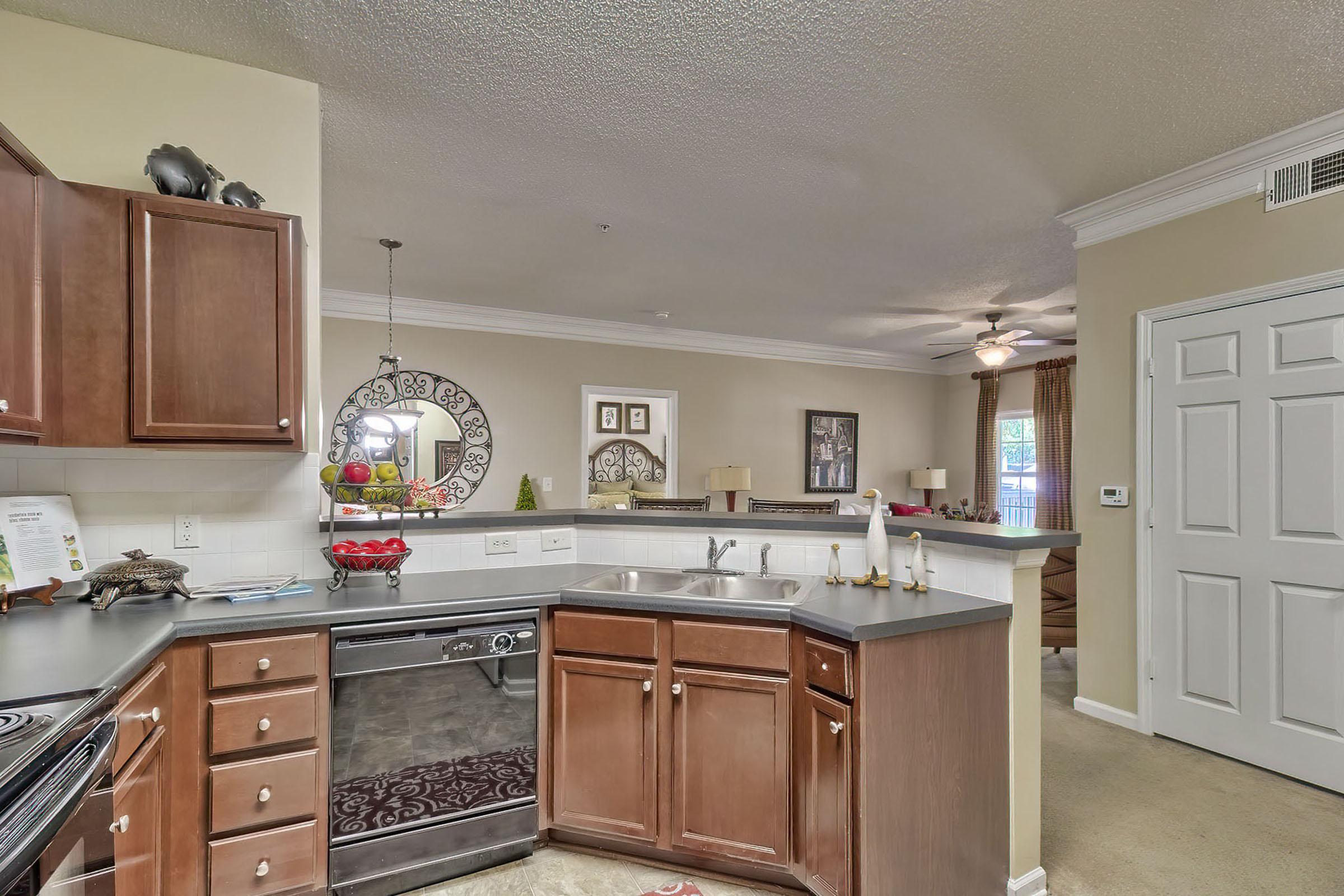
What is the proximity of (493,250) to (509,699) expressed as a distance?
304 cm

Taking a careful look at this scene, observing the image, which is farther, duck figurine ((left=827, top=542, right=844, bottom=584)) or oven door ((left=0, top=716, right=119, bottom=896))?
duck figurine ((left=827, top=542, right=844, bottom=584))

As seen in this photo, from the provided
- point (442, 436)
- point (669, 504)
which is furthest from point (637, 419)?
point (669, 504)

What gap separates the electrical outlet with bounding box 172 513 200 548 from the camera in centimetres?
223

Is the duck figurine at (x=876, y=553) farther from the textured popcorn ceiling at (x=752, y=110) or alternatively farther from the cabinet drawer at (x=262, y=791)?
the cabinet drawer at (x=262, y=791)

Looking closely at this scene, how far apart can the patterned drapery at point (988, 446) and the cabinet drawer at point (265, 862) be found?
7.24 meters

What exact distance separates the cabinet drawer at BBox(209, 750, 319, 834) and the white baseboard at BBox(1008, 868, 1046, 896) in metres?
2.12

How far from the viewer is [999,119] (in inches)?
102

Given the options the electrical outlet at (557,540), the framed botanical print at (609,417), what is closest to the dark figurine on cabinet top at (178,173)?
the electrical outlet at (557,540)

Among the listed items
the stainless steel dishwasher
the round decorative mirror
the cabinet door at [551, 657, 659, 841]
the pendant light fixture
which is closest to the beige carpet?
the cabinet door at [551, 657, 659, 841]

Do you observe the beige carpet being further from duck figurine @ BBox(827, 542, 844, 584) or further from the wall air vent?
the wall air vent

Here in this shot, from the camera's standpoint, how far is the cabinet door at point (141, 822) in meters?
1.41

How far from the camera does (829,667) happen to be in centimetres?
181

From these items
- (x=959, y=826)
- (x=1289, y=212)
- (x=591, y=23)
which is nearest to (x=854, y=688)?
(x=959, y=826)

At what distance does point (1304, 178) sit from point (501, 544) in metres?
3.76
